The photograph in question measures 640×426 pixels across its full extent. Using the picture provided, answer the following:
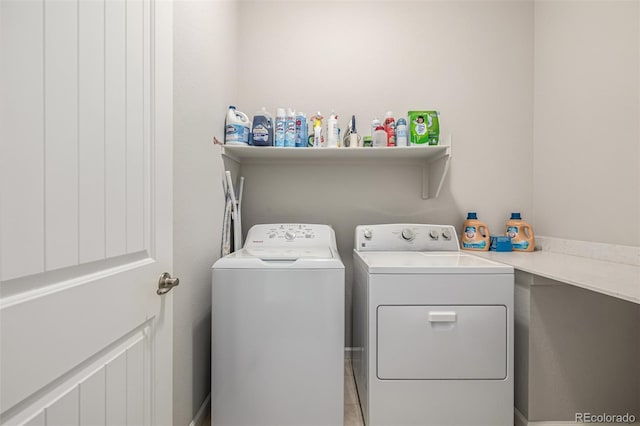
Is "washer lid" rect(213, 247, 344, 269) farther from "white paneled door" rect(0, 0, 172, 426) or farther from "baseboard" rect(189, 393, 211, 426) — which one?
"baseboard" rect(189, 393, 211, 426)

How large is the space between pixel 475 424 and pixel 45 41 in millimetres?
1935

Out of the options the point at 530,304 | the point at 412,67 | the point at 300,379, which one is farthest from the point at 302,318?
the point at 412,67

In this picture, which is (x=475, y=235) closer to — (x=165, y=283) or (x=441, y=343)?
(x=441, y=343)

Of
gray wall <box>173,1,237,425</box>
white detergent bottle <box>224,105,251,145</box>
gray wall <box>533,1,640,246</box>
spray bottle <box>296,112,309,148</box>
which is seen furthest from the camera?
spray bottle <box>296,112,309,148</box>

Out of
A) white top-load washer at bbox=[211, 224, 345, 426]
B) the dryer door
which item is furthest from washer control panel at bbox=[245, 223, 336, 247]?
the dryer door

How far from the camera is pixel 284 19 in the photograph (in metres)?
2.17

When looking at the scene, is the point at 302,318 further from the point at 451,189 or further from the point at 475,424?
the point at 451,189

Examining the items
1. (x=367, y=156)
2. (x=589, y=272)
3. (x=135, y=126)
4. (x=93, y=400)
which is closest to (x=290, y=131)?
(x=367, y=156)

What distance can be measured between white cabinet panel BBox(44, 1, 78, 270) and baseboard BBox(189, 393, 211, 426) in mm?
1221

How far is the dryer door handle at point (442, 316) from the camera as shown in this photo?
1346 millimetres

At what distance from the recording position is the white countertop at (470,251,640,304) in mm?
994

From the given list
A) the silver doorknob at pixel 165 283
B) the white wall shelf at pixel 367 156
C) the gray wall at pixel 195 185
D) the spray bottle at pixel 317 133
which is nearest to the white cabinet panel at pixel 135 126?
the silver doorknob at pixel 165 283

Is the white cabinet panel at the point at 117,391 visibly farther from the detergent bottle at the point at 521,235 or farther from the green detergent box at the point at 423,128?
the detergent bottle at the point at 521,235

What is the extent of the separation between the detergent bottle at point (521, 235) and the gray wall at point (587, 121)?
11 centimetres
